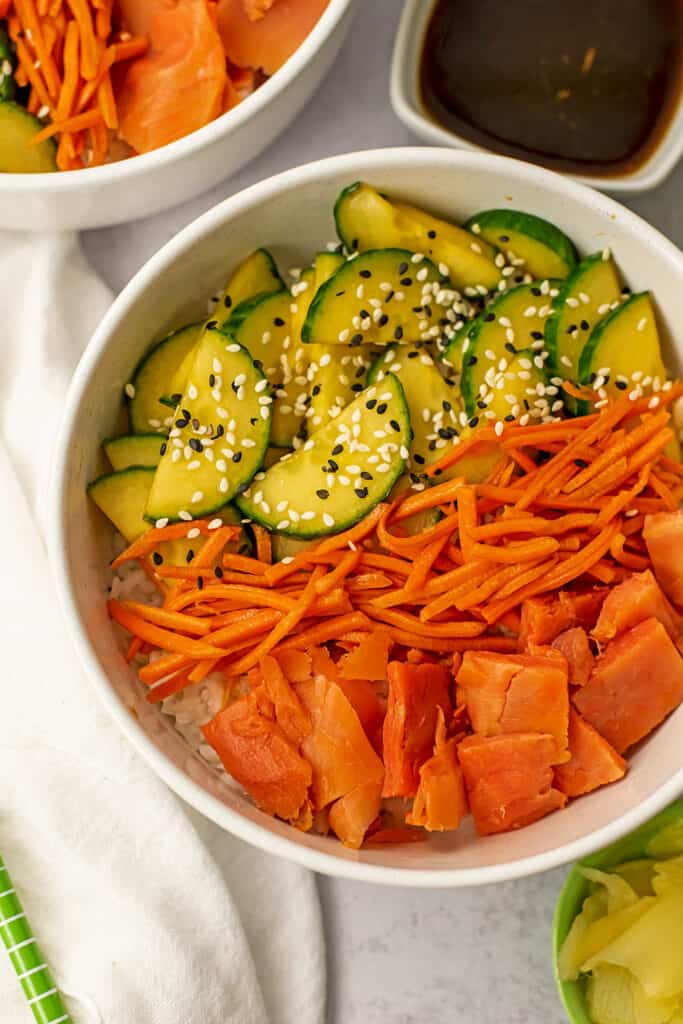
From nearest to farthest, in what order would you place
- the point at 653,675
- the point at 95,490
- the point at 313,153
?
the point at 653,675 < the point at 95,490 < the point at 313,153

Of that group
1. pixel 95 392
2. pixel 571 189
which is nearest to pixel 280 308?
pixel 95 392

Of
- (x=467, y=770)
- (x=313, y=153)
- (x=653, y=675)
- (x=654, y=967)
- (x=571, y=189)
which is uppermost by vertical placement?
(x=571, y=189)

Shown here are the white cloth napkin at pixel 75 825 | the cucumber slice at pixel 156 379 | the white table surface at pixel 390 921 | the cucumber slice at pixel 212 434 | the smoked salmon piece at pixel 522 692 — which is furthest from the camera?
the white table surface at pixel 390 921

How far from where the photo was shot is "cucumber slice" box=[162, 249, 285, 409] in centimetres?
189

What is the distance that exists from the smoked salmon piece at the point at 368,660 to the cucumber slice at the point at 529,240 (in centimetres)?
69

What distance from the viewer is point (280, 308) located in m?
1.89

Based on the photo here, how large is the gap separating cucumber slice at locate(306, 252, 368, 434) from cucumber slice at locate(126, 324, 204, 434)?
218 mm

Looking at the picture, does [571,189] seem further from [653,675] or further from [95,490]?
[95,490]

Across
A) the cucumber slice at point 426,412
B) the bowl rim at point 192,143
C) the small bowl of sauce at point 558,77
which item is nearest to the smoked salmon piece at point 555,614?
the cucumber slice at point 426,412

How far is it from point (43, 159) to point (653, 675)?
139 centimetres

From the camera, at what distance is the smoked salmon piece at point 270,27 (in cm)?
196

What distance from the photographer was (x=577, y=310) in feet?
6.04

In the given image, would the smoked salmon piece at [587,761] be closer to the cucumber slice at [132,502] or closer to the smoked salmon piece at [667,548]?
the smoked salmon piece at [667,548]

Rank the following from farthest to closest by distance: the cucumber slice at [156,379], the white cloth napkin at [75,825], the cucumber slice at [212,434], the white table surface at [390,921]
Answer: the white table surface at [390,921] → the white cloth napkin at [75,825] → the cucumber slice at [156,379] → the cucumber slice at [212,434]
